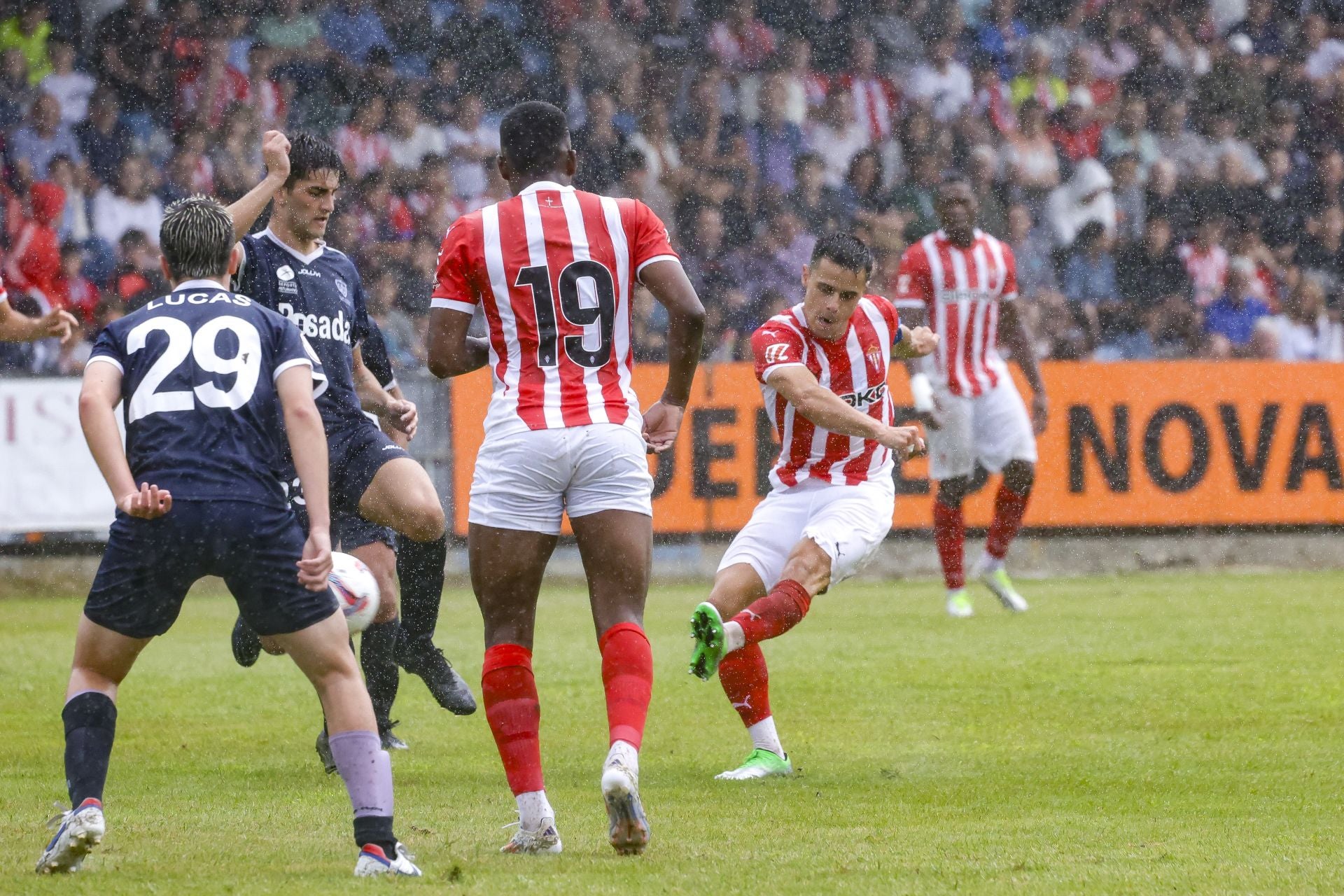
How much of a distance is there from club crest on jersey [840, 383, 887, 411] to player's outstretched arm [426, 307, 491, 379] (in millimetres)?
1988

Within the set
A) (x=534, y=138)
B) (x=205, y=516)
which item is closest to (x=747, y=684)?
(x=534, y=138)

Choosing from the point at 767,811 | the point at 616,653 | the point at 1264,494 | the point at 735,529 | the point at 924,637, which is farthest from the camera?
the point at 1264,494

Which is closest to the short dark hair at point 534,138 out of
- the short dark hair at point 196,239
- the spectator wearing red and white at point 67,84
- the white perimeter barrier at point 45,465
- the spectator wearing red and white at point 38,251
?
the short dark hair at point 196,239

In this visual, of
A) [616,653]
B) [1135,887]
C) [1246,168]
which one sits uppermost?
[1246,168]

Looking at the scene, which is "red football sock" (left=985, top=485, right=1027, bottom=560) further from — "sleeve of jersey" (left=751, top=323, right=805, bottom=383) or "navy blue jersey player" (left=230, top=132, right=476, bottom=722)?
"navy blue jersey player" (left=230, top=132, right=476, bottom=722)

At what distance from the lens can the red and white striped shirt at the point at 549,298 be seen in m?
4.89

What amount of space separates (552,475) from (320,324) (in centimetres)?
193

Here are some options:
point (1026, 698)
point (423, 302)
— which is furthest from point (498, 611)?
point (423, 302)

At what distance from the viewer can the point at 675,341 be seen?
5.04 metres

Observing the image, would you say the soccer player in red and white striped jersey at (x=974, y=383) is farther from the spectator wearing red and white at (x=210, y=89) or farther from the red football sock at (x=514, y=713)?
the red football sock at (x=514, y=713)

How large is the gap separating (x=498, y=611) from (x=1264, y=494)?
36.7ft

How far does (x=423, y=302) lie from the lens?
49.2 feet

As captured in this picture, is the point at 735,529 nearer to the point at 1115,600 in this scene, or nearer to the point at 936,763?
the point at 1115,600

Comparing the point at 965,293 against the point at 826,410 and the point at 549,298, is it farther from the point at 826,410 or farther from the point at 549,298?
the point at 549,298
